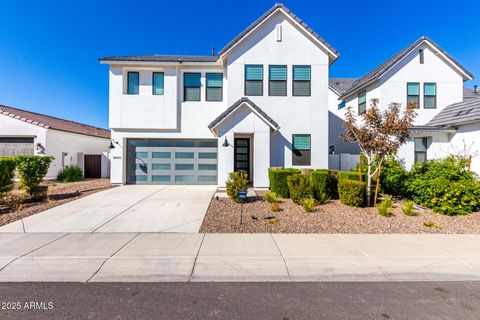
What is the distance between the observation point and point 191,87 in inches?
493

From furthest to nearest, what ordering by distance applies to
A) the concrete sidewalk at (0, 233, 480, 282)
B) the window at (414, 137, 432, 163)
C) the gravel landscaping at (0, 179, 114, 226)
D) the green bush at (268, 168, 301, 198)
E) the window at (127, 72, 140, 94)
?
1. the window at (127, 72, 140, 94)
2. the window at (414, 137, 432, 163)
3. the green bush at (268, 168, 301, 198)
4. the gravel landscaping at (0, 179, 114, 226)
5. the concrete sidewalk at (0, 233, 480, 282)

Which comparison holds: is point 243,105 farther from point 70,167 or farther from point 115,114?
point 70,167

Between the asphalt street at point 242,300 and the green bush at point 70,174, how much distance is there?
12516mm

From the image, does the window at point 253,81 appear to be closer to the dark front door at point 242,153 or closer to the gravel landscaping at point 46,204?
the dark front door at point 242,153

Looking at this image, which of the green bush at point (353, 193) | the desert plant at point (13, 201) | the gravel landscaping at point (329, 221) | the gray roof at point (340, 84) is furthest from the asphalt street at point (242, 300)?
the gray roof at point (340, 84)

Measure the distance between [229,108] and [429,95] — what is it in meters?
12.2

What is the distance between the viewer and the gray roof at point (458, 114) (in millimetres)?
9969

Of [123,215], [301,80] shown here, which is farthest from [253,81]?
[123,215]

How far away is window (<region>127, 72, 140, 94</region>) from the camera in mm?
12273

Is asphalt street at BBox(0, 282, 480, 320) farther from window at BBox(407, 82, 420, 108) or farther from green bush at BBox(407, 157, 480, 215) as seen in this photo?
window at BBox(407, 82, 420, 108)

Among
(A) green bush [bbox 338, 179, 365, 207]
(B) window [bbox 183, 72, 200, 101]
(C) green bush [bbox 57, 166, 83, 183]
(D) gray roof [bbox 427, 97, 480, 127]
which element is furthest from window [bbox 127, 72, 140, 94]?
(D) gray roof [bbox 427, 97, 480, 127]

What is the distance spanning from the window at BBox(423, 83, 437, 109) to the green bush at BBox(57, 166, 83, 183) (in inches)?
874

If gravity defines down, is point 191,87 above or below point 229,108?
above

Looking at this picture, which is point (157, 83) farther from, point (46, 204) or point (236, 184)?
point (236, 184)
